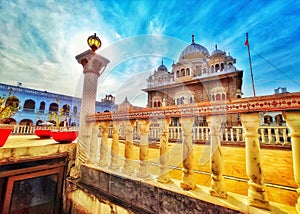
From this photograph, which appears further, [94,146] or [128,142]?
[94,146]

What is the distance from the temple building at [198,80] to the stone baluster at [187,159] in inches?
365

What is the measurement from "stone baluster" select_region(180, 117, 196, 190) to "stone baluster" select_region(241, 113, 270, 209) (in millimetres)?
415

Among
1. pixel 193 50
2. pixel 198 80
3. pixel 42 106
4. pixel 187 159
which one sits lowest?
pixel 187 159

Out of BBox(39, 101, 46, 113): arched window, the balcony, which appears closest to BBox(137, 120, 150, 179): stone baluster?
the balcony

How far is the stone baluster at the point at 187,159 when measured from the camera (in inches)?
45.0

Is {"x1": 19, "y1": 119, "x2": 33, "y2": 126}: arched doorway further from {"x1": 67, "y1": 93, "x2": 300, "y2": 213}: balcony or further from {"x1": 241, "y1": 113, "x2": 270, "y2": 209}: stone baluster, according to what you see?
{"x1": 241, "y1": 113, "x2": 270, "y2": 209}: stone baluster

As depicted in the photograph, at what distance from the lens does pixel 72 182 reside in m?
2.12

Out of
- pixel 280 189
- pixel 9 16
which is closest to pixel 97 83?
pixel 280 189

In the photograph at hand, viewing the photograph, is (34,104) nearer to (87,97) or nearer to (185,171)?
(87,97)

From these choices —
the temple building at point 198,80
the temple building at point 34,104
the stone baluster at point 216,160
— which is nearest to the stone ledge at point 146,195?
the stone baluster at point 216,160

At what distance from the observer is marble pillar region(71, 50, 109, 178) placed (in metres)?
2.13

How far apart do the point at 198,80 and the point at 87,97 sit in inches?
465

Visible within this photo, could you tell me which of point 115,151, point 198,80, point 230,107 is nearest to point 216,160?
point 230,107

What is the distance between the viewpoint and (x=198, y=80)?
40.2ft
